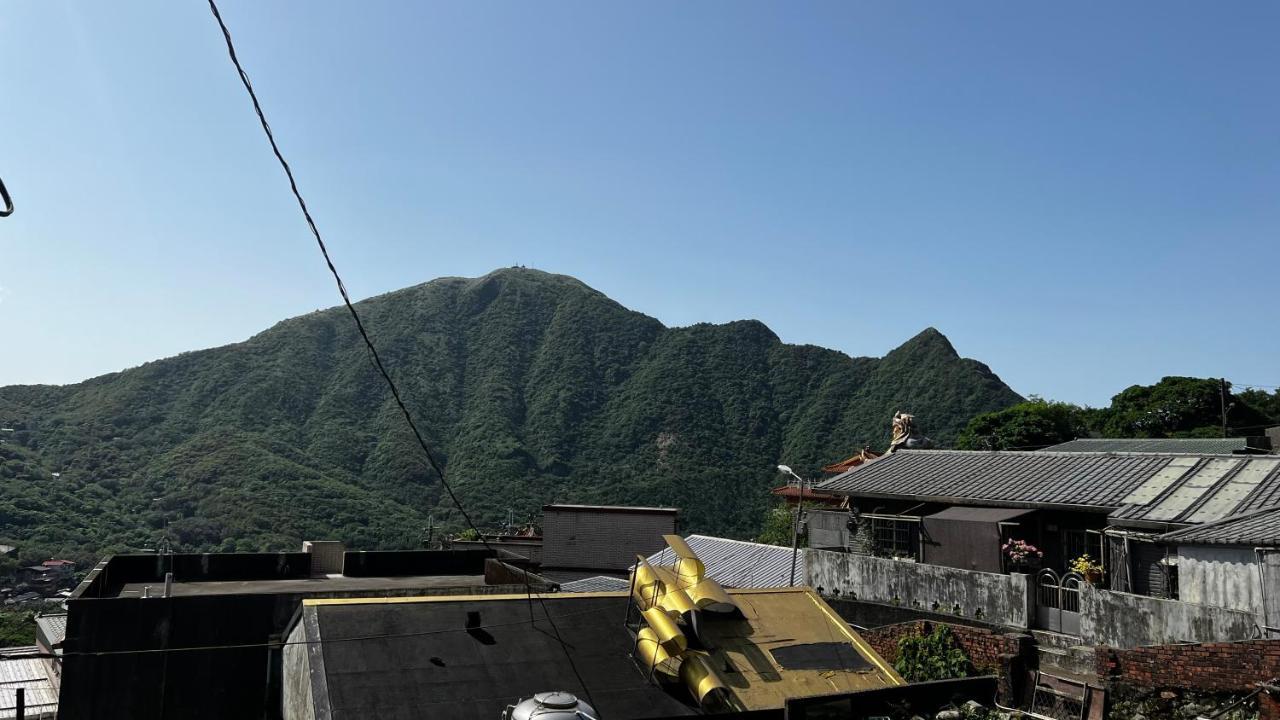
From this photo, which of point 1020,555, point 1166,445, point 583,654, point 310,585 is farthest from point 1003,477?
point 1166,445

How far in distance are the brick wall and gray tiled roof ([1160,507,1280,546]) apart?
3.00m

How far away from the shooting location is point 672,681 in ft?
45.1

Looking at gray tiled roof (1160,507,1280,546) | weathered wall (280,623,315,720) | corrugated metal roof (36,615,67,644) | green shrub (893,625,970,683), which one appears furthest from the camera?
corrugated metal roof (36,615,67,644)

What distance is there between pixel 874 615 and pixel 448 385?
120m

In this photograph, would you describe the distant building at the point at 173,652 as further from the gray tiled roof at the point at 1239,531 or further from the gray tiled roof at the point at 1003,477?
the gray tiled roof at the point at 1003,477

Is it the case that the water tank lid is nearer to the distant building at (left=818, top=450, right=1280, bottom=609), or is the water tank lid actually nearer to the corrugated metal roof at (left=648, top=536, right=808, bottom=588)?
the distant building at (left=818, top=450, right=1280, bottom=609)

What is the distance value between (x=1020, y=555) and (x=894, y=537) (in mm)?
5562

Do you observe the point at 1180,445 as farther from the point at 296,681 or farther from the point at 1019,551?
the point at 296,681

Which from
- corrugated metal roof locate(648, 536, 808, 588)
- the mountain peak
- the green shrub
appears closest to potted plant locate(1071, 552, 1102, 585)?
the green shrub

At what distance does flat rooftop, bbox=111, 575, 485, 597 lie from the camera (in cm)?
2419

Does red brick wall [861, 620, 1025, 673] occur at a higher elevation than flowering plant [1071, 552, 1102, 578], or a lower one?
lower

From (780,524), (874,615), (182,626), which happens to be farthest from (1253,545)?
(780,524)

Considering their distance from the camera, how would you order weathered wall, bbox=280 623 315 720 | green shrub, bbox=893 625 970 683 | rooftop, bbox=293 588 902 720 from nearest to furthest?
rooftop, bbox=293 588 902 720, weathered wall, bbox=280 623 315 720, green shrub, bbox=893 625 970 683

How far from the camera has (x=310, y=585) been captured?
2564 centimetres
